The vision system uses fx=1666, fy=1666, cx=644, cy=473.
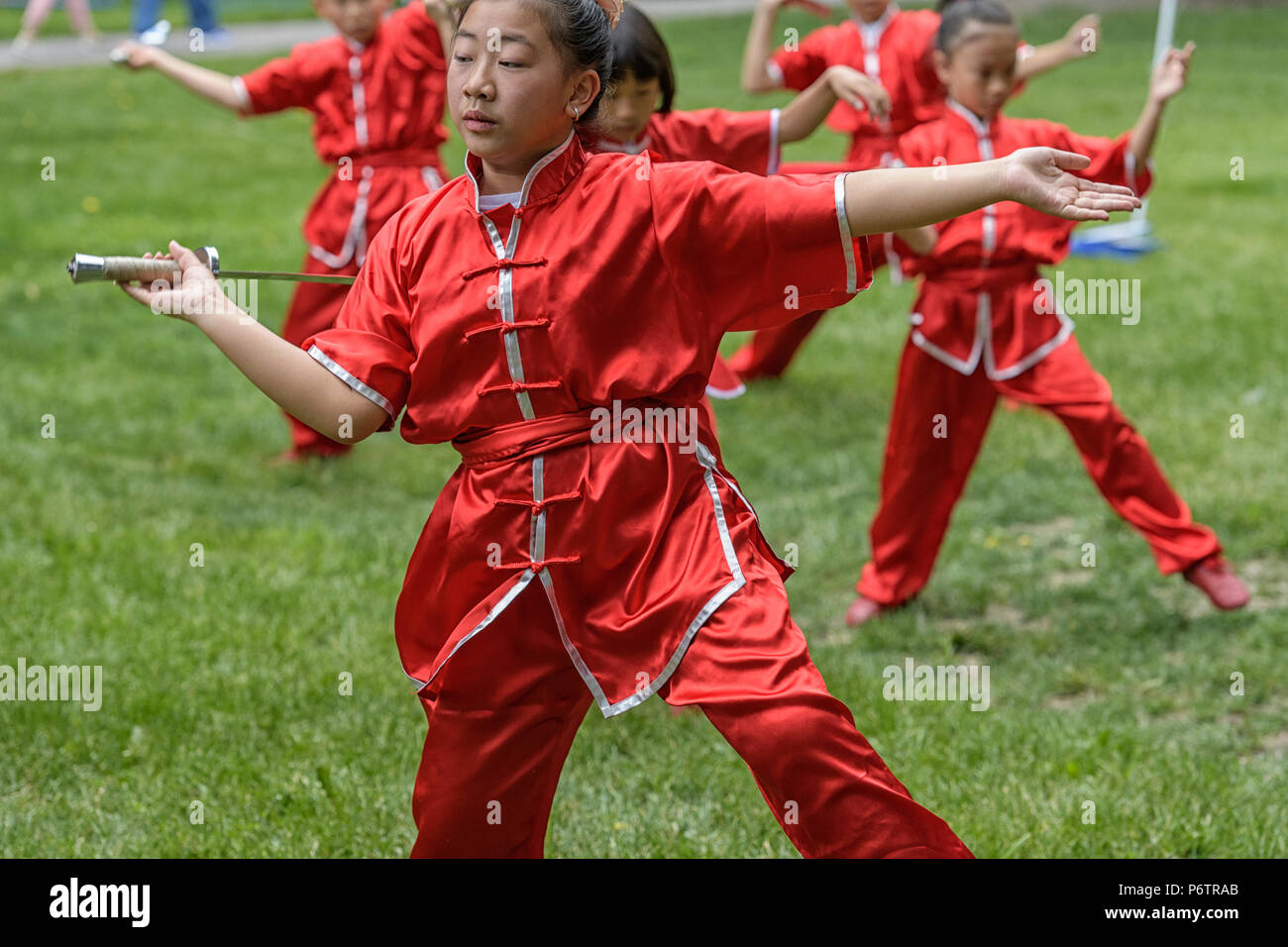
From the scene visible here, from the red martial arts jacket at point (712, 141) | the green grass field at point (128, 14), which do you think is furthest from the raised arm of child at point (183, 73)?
the green grass field at point (128, 14)

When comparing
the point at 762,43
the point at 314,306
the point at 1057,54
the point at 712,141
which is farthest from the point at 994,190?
the point at 314,306

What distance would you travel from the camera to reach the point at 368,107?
6.48m

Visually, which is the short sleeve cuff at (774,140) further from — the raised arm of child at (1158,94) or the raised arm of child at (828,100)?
the raised arm of child at (1158,94)

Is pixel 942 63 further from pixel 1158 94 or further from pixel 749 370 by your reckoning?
pixel 749 370

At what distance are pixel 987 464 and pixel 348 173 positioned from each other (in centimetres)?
283

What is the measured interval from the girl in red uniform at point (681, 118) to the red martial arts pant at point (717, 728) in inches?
64.1

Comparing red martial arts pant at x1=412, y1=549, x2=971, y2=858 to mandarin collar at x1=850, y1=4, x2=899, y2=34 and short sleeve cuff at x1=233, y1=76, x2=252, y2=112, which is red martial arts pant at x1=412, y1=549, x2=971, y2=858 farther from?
mandarin collar at x1=850, y1=4, x2=899, y2=34

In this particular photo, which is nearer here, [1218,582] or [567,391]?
[567,391]

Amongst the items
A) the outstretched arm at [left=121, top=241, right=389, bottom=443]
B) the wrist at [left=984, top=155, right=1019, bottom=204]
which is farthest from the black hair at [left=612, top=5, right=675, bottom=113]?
the wrist at [left=984, top=155, right=1019, bottom=204]

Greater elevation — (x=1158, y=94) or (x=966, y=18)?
(x=966, y=18)

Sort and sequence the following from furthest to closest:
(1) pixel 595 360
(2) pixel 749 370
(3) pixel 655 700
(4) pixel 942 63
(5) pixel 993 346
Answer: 1. (2) pixel 749 370
2. (4) pixel 942 63
3. (5) pixel 993 346
4. (3) pixel 655 700
5. (1) pixel 595 360

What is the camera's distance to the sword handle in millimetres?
2637

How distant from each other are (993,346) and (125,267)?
3048 millimetres

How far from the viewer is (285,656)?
4.79 meters
